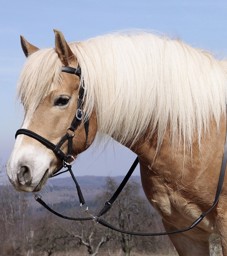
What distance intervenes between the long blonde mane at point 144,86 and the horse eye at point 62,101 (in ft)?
0.62

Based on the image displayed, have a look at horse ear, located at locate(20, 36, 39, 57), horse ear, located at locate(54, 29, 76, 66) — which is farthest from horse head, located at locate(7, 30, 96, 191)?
horse ear, located at locate(20, 36, 39, 57)

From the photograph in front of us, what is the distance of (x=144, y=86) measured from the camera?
4785 millimetres

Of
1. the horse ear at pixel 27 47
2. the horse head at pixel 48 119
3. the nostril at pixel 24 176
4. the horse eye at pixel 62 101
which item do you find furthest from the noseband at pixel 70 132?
the horse ear at pixel 27 47

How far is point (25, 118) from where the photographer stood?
14.9ft

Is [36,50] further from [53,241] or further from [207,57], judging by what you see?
A: [53,241]

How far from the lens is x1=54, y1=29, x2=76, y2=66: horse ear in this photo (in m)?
4.52

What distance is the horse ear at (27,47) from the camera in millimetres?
4980

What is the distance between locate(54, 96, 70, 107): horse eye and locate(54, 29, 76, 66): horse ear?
0.99ft

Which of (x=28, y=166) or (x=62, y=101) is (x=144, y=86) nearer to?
(x=62, y=101)

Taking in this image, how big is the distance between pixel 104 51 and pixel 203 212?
1587mm

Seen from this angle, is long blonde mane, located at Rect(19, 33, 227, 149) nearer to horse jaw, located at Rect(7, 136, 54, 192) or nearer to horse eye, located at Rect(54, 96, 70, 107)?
horse eye, located at Rect(54, 96, 70, 107)

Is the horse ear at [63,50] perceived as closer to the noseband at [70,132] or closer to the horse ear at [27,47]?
the noseband at [70,132]

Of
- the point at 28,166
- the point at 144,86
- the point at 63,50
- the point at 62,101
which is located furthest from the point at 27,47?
the point at 28,166

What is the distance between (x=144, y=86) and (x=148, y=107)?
0.59ft
